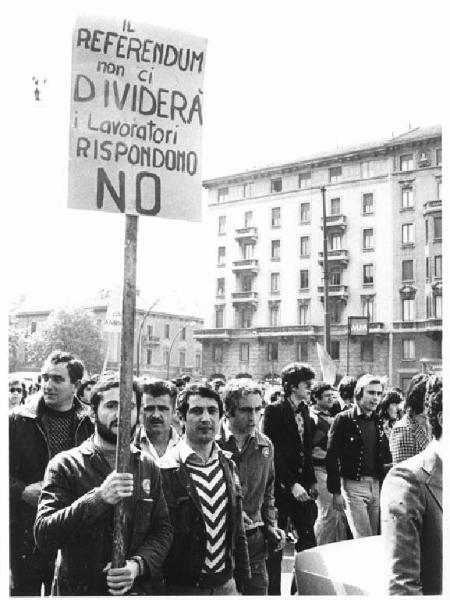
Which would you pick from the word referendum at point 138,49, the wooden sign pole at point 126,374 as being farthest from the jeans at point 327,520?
the word referendum at point 138,49

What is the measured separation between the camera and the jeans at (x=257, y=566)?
3709 millimetres

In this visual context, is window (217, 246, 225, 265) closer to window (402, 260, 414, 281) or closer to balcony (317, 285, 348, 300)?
balcony (317, 285, 348, 300)

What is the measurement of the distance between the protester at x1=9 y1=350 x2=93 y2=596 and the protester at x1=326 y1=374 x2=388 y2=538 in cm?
234

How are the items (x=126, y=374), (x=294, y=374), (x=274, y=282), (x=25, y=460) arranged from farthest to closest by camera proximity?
(x=274, y=282) < (x=294, y=374) < (x=25, y=460) < (x=126, y=374)

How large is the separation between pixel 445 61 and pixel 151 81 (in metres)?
1.75

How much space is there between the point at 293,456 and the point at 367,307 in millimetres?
1571

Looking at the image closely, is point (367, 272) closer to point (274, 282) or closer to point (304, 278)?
point (304, 278)

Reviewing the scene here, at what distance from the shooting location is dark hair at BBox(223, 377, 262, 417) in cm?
399

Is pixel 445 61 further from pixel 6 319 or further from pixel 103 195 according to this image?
pixel 6 319

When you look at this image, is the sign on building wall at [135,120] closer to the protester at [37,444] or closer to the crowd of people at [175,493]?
the crowd of people at [175,493]

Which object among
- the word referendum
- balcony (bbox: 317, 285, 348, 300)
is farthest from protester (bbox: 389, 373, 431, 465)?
the word referendum

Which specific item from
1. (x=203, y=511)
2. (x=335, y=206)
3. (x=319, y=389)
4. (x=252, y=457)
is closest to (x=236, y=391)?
(x=252, y=457)

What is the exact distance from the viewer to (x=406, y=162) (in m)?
5.74

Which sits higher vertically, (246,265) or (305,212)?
(305,212)
